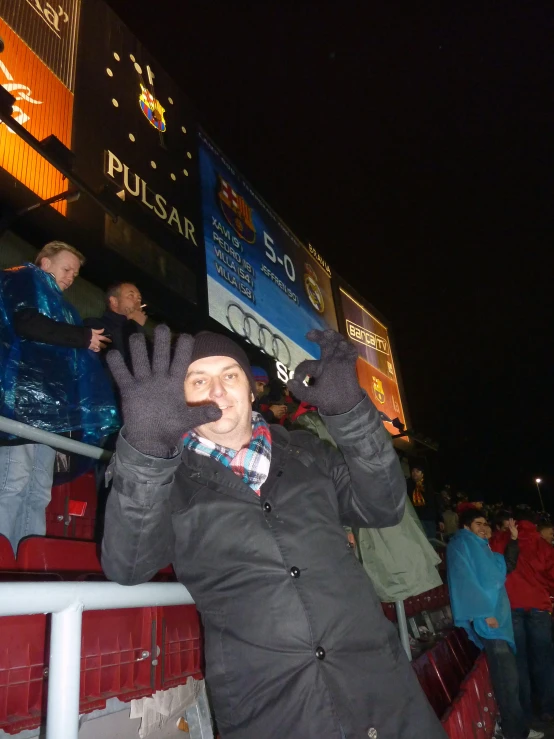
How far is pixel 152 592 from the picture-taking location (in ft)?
4.64

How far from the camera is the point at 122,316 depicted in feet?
12.6

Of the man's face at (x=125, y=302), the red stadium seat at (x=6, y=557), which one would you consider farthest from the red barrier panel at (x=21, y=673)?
the man's face at (x=125, y=302)

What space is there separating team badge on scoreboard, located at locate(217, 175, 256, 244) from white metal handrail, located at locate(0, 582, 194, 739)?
8331mm

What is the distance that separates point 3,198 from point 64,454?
3.31 meters

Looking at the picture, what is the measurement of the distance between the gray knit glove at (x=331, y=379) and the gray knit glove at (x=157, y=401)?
1.17ft

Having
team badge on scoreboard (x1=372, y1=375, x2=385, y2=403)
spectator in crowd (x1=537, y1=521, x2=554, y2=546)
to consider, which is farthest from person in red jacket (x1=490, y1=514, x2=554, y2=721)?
team badge on scoreboard (x1=372, y1=375, x2=385, y2=403)

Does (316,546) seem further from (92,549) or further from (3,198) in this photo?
(3,198)

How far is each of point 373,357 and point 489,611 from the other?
394 inches

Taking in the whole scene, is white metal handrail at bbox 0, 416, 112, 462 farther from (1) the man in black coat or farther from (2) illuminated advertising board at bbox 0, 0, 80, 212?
(2) illuminated advertising board at bbox 0, 0, 80, 212

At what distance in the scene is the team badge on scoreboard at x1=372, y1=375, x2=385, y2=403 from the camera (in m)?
13.0

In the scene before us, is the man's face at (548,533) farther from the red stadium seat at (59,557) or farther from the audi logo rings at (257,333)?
the red stadium seat at (59,557)

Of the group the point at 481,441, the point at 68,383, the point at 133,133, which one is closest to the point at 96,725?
the point at 68,383

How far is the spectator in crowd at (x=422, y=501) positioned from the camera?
286 inches

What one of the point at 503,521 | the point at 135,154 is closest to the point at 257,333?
the point at 135,154
